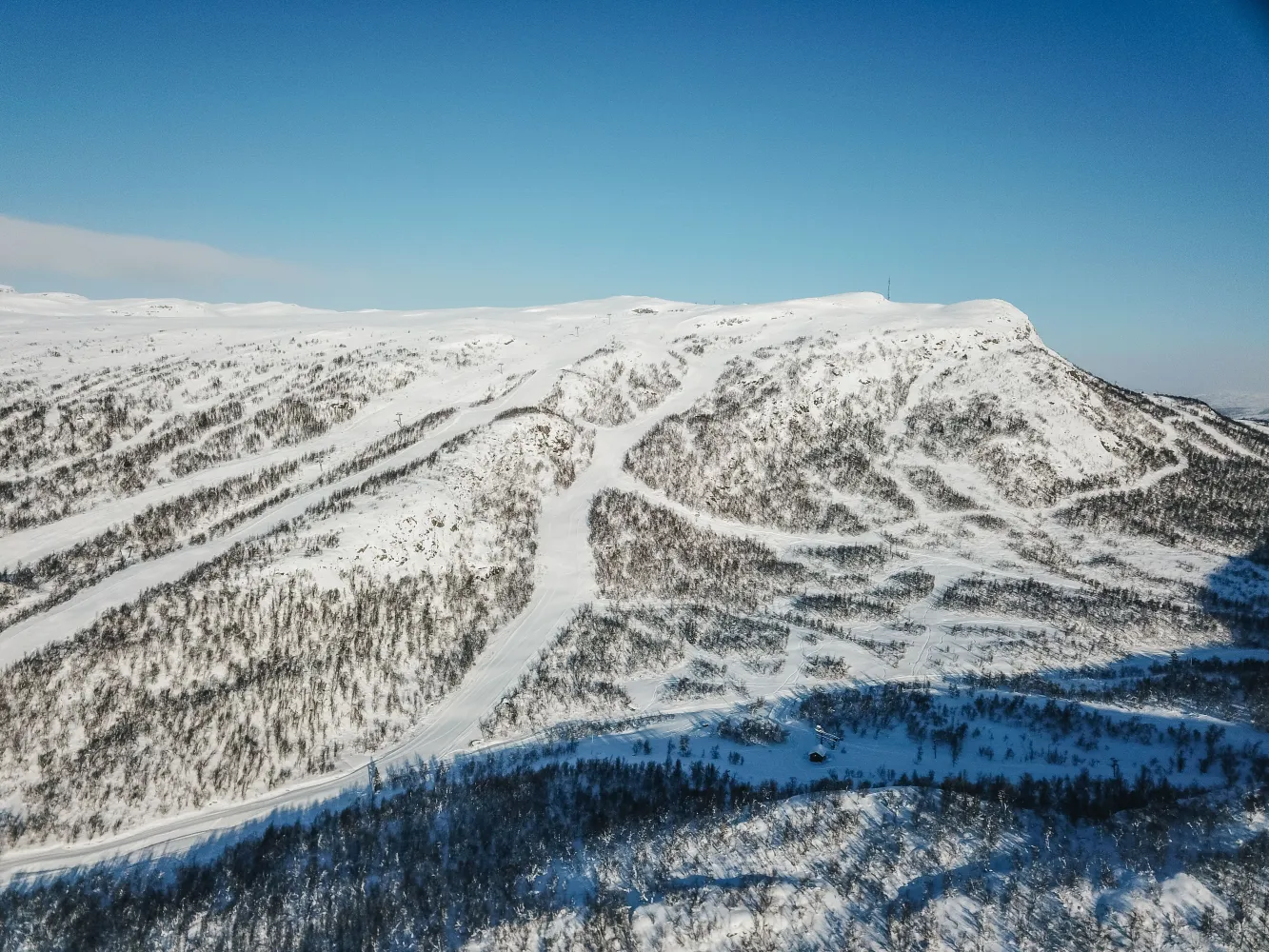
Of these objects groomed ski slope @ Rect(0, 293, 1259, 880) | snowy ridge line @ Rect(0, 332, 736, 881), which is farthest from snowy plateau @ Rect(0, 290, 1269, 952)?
groomed ski slope @ Rect(0, 293, 1259, 880)

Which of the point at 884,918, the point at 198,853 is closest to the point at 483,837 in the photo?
the point at 198,853

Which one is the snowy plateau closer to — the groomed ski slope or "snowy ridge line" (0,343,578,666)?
"snowy ridge line" (0,343,578,666)

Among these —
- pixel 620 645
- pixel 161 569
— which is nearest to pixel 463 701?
pixel 620 645

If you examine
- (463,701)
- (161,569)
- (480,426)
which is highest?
(480,426)

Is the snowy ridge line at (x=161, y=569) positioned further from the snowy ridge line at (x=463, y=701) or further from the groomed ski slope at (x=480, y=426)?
the snowy ridge line at (x=463, y=701)

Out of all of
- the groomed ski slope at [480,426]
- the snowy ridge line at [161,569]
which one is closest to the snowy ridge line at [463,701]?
the groomed ski slope at [480,426]

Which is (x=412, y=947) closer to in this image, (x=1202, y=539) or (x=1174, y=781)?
(x=1174, y=781)

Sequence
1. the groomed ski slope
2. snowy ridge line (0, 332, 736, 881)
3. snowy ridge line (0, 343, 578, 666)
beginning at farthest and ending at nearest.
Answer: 1. snowy ridge line (0, 343, 578, 666)
2. the groomed ski slope
3. snowy ridge line (0, 332, 736, 881)

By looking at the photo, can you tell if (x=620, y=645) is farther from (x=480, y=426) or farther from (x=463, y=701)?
A: (x=480, y=426)
